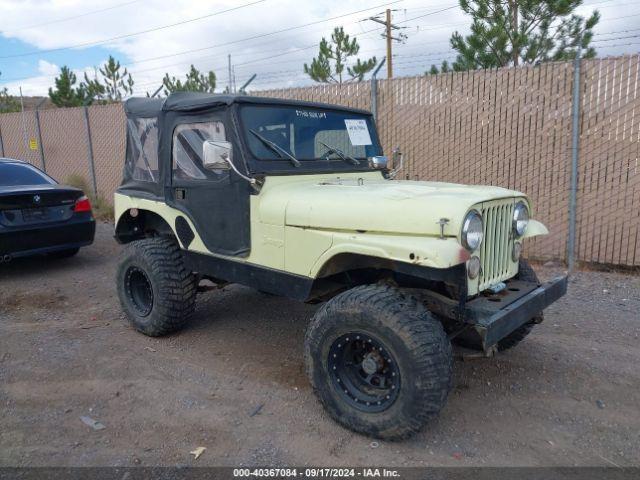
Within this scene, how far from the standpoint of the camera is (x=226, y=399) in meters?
3.57

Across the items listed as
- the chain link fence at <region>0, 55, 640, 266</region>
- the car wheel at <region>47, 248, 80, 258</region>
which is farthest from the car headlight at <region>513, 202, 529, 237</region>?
the car wheel at <region>47, 248, 80, 258</region>

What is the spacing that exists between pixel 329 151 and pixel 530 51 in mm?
8311

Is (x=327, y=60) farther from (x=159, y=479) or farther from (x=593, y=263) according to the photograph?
(x=159, y=479)

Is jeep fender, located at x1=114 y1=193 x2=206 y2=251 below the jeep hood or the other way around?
below

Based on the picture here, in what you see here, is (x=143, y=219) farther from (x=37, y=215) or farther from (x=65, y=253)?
(x=65, y=253)

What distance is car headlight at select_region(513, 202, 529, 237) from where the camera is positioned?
11.3 feet

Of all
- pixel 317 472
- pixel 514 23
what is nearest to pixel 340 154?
pixel 317 472

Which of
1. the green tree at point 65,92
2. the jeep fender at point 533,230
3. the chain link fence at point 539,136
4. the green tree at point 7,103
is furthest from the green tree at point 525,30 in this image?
the green tree at point 7,103

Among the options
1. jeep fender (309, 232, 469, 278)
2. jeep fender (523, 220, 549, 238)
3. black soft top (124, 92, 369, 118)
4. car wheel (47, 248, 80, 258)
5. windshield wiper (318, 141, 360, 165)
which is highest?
black soft top (124, 92, 369, 118)

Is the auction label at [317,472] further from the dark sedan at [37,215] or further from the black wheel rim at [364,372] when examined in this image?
the dark sedan at [37,215]

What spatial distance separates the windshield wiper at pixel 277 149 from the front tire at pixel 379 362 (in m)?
1.21

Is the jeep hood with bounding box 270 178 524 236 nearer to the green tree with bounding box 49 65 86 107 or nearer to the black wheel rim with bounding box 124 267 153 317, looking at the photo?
the black wheel rim with bounding box 124 267 153 317

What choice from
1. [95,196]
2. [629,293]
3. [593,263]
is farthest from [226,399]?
[95,196]

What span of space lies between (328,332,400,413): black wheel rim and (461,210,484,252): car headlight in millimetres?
739
